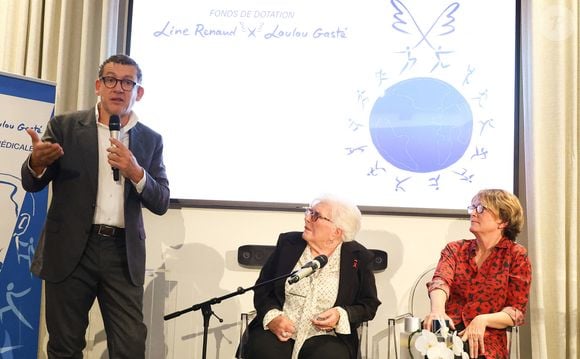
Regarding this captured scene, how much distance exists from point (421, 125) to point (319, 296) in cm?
133

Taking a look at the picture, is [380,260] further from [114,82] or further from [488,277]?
[114,82]

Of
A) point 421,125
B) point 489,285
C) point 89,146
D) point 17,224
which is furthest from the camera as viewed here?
point 421,125

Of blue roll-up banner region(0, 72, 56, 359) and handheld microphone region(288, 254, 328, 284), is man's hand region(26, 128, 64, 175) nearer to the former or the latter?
blue roll-up banner region(0, 72, 56, 359)

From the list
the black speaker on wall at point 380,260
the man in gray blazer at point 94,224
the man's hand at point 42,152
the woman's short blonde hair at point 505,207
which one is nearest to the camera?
the man's hand at point 42,152

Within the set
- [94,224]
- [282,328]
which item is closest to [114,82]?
[94,224]

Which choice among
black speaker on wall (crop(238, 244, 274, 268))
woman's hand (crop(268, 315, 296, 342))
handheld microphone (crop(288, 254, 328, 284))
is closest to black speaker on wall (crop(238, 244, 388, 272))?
black speaker on wall (crop(238, 244, 274, 268))

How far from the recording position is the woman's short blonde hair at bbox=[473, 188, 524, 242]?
3.40m

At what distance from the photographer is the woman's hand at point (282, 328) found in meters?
3.30

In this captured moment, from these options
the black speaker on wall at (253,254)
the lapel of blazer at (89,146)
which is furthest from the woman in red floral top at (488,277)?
the lapel of blazer at (89,146)

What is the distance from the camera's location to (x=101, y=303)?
3172 mm

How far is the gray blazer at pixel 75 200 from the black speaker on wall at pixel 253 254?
972mm

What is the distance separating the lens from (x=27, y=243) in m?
3.69

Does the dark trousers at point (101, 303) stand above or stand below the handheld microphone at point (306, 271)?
below

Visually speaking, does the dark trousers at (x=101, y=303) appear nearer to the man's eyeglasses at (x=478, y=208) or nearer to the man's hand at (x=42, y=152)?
the man's hand at (x=42, y=152)
